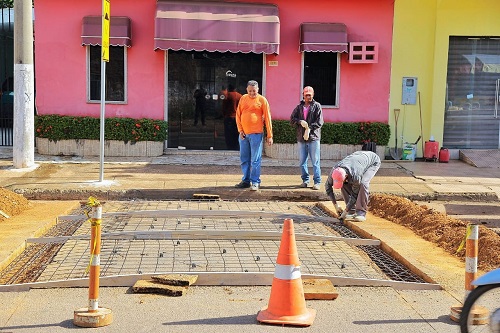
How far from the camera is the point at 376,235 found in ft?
30.9

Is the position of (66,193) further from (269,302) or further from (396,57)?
(396,57)

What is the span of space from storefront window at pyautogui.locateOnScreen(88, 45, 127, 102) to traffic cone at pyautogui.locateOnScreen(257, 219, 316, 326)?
41.6 feet

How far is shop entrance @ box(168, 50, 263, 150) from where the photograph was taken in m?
18.1

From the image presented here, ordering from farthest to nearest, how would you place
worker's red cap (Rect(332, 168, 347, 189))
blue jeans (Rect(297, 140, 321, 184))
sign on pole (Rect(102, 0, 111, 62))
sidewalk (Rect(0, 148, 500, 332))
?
blue jeans (Rect(297, 140, 321, 184))
sign on pole (Rect(102, 0, 111, 62))
worker's red cap (Rect(332, 168, 347, 189))
sidewalk (Rect(0, 148, 500, 332))

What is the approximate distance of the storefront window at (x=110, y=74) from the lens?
59.0ft

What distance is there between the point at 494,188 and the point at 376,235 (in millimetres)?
5591

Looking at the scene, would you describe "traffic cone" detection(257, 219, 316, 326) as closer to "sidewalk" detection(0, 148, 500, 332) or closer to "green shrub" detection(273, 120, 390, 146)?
"sidewalk" detection(0, 148, 500, 332)

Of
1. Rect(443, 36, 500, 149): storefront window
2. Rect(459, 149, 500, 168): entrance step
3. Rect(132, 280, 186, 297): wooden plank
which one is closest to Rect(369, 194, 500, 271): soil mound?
Rect(132, 280, 186, 297): wooden plank

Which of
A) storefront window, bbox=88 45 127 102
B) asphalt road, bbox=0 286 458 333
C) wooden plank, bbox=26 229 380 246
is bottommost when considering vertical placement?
asphalt road, bbox=0 286 458 333

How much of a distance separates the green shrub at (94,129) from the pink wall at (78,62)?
70cm

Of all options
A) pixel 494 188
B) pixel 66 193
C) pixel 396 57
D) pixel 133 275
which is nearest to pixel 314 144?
pixel 494 188

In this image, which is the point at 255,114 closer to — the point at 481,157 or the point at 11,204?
the point at 11,204

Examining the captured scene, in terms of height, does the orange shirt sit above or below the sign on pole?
below

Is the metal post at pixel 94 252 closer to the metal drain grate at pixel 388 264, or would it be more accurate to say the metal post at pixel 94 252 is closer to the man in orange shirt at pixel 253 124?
the metal drain grate at pixel 388 264
